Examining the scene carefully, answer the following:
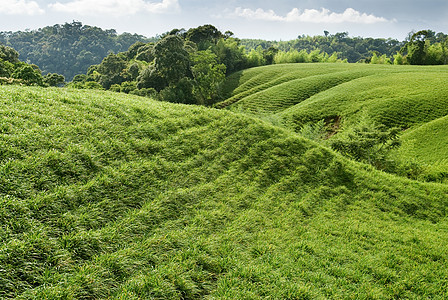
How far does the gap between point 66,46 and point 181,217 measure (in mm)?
183973

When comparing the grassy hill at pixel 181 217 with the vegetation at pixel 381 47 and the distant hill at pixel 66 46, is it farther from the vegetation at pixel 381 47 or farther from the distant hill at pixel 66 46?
the distant hill at pixel 66 46

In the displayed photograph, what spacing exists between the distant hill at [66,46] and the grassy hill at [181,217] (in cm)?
15374

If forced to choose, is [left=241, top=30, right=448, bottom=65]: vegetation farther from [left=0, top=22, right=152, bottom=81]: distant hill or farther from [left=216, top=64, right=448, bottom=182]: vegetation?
[left=0, top=22, right=152, bottom=81]: distant hill

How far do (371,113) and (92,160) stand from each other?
87.0ft

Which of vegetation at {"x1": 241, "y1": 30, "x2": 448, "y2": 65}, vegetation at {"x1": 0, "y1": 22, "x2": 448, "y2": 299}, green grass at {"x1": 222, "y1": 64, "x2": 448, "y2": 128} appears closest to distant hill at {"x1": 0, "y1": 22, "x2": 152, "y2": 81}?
vegetation at {"x1": 241, "y1": 30, "x2": 448, "y2": 65}

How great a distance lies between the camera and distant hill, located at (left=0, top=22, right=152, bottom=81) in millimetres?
136125

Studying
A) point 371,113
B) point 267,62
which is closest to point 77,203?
point 371,113

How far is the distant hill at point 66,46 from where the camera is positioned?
136125mm

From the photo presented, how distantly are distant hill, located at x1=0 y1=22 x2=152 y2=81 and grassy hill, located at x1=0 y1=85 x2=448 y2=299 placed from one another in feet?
A: 504

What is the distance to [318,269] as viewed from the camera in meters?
5.01

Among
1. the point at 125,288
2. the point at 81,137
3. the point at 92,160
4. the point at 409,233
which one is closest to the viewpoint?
the point at 125,288

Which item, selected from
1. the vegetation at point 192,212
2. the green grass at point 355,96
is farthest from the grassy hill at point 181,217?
the green grass at point 355,96

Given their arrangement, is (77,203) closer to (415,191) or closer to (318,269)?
(318,269)

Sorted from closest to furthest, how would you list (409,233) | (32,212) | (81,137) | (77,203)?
(32,212) < (77,203) < (81,137) < (409,233)
